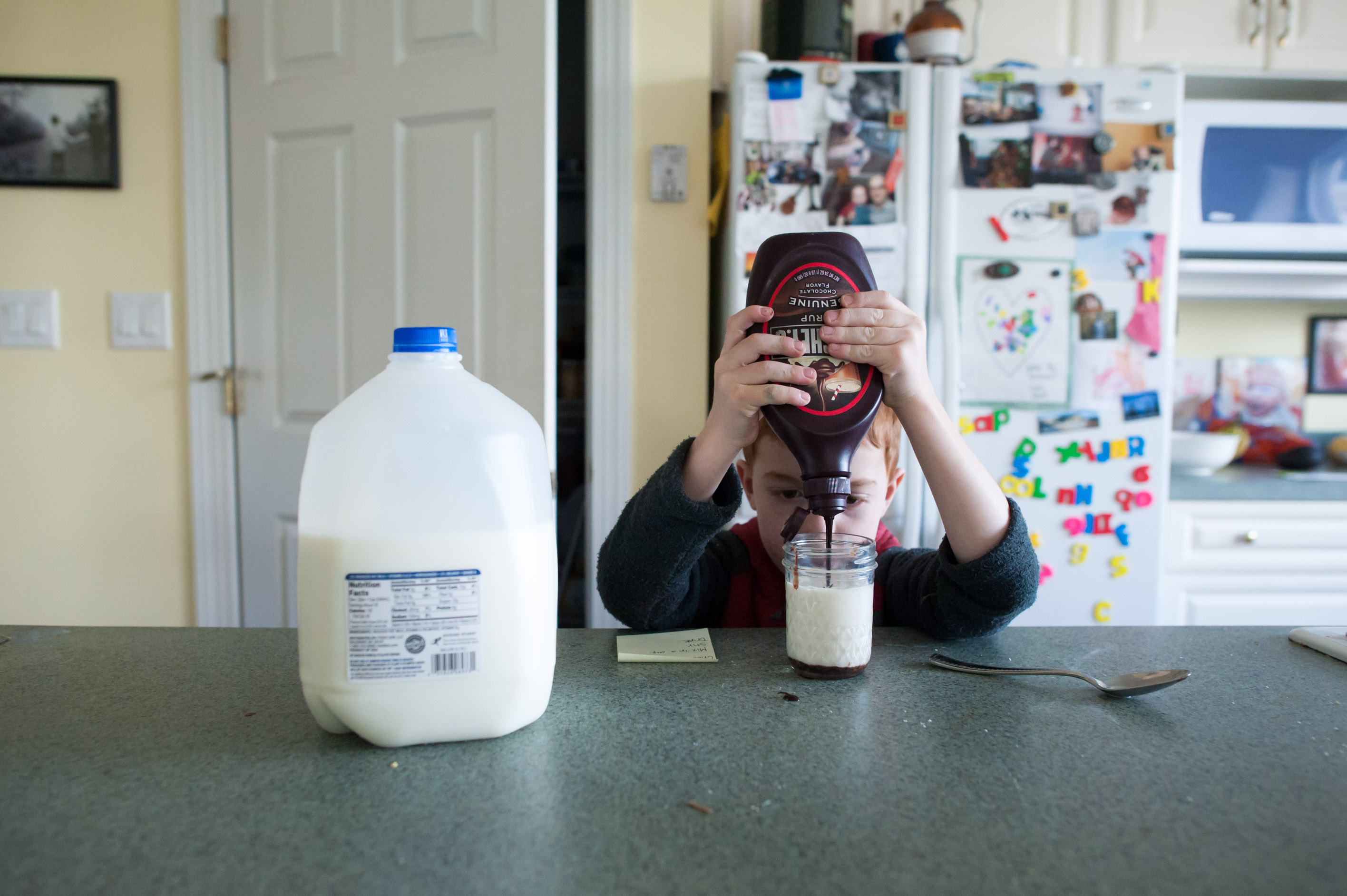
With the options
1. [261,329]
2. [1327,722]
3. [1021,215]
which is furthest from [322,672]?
[1021,215]

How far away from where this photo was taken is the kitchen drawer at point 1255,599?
1896 mm

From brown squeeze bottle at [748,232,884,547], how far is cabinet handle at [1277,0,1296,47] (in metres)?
2.10

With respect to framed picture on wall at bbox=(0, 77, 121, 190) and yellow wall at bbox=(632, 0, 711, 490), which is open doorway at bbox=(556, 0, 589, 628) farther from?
framed picture on wall at bbox=(0, 77, 121, 190)

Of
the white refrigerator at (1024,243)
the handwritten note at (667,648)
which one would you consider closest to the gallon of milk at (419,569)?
the handwritten note at (667,648)

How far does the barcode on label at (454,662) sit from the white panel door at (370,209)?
1.11 m

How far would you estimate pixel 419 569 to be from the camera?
474 mm

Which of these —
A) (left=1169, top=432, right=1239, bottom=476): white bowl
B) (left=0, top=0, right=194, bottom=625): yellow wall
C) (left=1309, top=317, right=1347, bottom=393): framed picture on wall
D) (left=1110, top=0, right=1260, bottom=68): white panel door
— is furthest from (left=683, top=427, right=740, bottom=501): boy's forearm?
(left=1309, top=317, right=1347, bottom=393): framed picture on wall

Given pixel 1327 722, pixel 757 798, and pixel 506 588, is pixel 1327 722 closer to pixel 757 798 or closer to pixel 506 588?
pixel 757 798

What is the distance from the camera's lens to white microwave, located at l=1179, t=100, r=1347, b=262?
195 centimetres

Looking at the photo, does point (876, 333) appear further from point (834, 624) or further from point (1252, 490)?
point (1252, 490)

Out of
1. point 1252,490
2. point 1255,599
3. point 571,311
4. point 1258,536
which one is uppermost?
point 571,311

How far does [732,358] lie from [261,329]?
→ 4.90 ft

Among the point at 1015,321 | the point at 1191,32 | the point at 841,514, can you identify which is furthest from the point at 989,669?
the point at 1191,32

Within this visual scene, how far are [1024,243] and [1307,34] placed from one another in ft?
3.49
